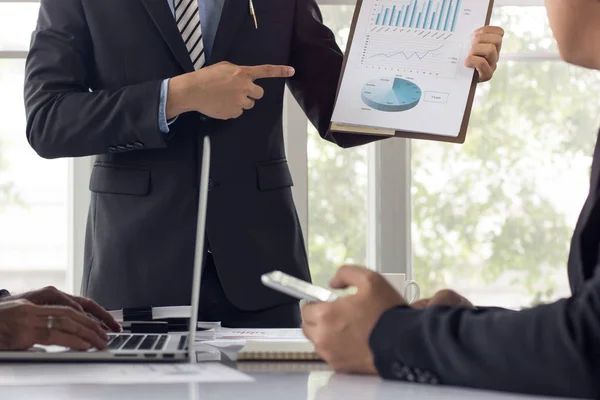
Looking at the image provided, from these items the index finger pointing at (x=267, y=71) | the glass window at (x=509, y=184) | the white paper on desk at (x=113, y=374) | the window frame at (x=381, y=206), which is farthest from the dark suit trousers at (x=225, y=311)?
the glass window at (x=509, y=184)

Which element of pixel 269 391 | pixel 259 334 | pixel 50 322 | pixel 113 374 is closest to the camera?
pixel 269 391

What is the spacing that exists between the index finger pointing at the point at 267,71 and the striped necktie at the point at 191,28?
22cm

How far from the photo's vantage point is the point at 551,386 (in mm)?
930

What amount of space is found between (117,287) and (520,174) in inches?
78.8

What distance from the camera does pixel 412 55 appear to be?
2021mm

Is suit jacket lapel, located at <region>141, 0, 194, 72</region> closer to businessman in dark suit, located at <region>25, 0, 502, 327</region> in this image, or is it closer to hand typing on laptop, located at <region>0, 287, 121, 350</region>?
businessman in dark suit, located at <region>25, 0, 502, 327</region>

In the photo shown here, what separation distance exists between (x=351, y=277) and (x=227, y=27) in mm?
1134

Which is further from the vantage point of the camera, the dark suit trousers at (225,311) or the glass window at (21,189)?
the glass window at (21,189)

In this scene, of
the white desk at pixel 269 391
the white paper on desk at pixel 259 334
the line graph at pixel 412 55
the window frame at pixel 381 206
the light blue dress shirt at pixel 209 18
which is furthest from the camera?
the window frame at pixel 381 206

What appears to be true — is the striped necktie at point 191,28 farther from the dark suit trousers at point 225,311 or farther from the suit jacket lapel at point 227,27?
the dark suit trousers at point 225,311

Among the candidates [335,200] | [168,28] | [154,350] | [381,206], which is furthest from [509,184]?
[154,350]

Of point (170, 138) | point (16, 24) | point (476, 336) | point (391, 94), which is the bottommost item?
point (476, 336)

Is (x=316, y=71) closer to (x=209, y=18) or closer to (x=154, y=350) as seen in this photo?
(x=209, y=18)

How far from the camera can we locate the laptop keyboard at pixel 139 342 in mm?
1196
